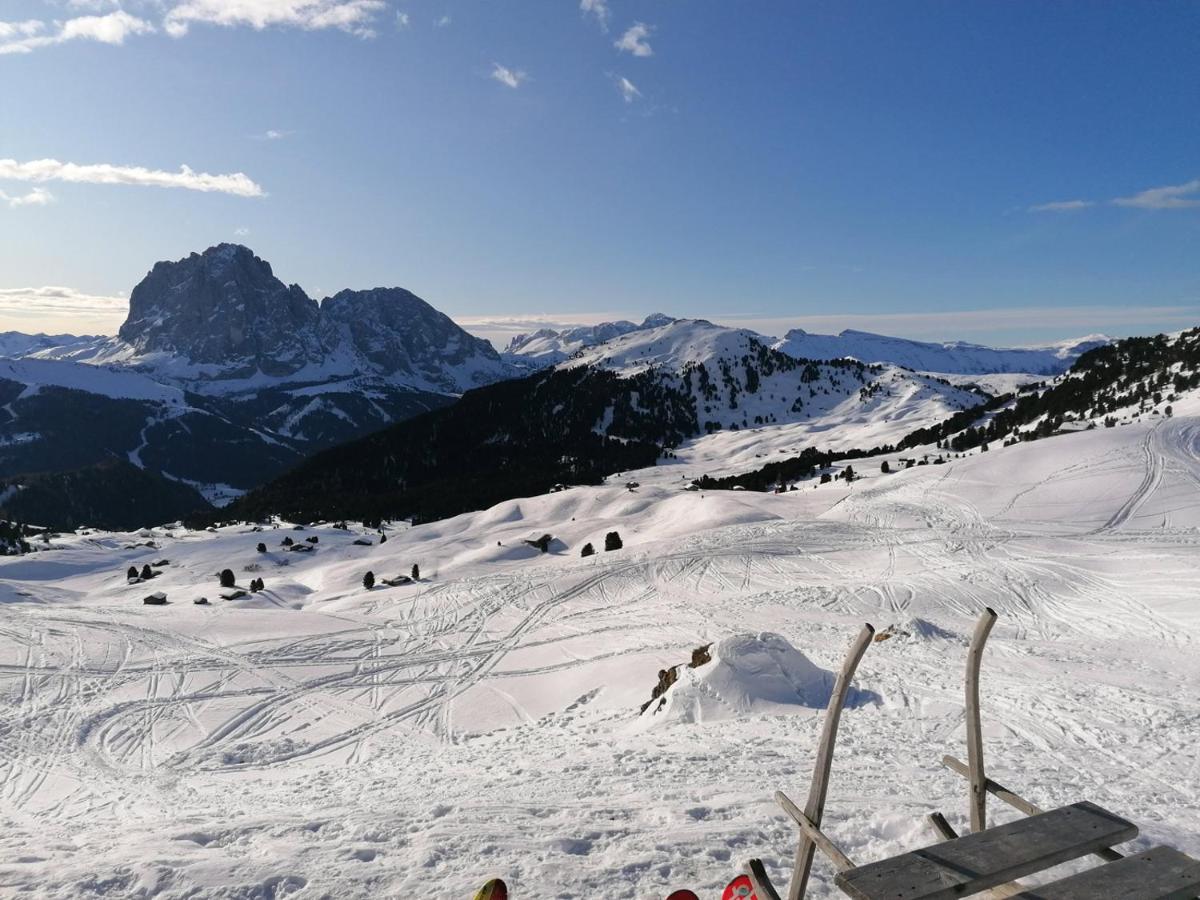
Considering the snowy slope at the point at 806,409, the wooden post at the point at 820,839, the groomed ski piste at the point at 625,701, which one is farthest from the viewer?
the snowy slope at the point at 806,409

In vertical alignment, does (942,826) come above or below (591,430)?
above

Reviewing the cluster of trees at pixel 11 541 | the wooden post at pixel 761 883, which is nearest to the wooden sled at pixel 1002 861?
the wooden post at pixel 761 883

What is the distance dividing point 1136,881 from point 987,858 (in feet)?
2.77

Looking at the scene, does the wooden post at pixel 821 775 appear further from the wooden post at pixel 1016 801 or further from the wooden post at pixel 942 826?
the wooden post at pixel 942 826

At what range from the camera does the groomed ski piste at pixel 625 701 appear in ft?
23.4

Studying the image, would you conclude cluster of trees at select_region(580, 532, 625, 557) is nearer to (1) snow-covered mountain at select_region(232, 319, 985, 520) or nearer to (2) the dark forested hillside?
(2) the dark forested hillside

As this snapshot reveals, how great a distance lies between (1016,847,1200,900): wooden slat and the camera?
12.3 feet

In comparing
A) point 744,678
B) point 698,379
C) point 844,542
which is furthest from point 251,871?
point 698,379

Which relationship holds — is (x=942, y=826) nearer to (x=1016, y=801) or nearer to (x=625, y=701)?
(x=1016, y=801)

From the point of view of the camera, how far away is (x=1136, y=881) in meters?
3.85

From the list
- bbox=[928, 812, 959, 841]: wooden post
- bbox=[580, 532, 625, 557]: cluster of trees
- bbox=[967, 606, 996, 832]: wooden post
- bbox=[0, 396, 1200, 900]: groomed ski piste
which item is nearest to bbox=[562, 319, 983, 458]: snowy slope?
bbox=[580, 532, 625, 557]: cluster of trees

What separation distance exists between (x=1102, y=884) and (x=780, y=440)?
13248cm

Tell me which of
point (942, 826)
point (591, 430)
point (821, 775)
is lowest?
point (591, 430)

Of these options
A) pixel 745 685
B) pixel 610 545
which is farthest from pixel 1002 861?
pixel 610 545
